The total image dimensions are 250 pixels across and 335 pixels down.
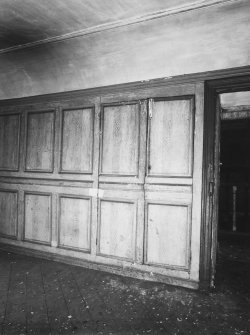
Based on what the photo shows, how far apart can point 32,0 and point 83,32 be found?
27.5 inches

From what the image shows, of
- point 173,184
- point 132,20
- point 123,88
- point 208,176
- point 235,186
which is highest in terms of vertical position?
point 132,20

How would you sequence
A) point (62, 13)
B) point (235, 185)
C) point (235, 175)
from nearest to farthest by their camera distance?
point (62, 13), point (235, 185), point (235, 175)

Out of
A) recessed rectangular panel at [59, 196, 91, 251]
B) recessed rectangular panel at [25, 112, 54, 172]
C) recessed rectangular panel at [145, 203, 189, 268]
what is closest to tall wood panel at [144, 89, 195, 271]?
recessed rectangular panel at [145, 203, 189, 268]

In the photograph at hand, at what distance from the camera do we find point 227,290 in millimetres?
3141

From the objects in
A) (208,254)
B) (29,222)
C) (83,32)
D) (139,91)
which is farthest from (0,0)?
(208,254)

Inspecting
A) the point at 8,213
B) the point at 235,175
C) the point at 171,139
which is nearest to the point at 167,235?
the point at 171,139

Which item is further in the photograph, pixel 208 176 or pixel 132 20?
pixel 208 176

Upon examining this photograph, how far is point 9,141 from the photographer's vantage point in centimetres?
446

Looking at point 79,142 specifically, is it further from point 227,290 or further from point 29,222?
point 227,290

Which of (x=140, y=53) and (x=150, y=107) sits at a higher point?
(x=140, y=53)

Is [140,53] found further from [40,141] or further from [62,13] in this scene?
[40,141]

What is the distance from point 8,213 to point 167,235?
8.61 ft

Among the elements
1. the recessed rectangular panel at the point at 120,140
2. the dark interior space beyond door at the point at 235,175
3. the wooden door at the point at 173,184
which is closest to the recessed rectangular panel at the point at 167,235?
the wooden door at the point at 173,184

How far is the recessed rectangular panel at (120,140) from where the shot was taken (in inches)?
140
